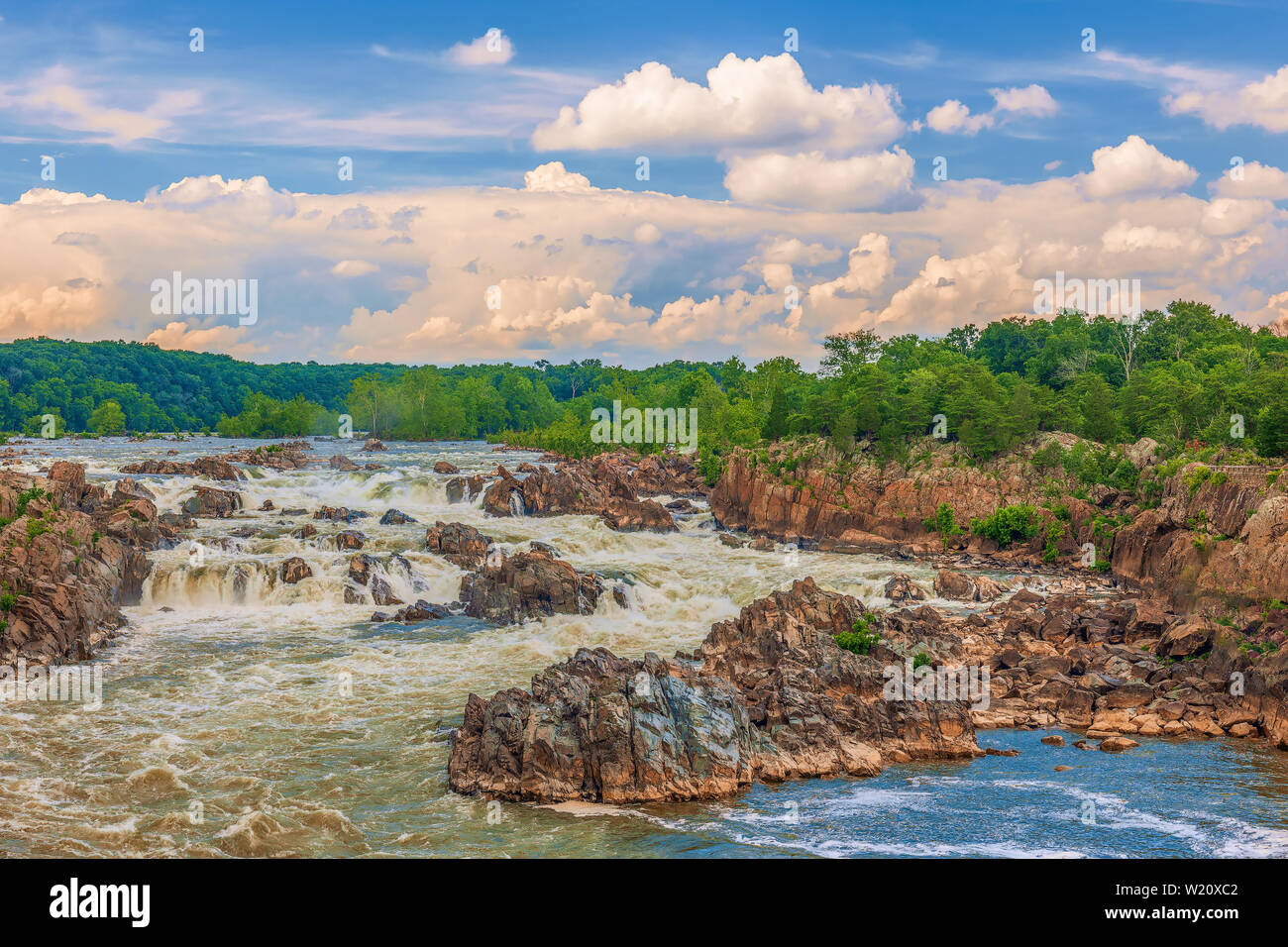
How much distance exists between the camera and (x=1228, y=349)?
82.2m

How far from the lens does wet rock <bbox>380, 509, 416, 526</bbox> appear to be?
5947 centimetres

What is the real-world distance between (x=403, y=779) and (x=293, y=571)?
23.9 metres

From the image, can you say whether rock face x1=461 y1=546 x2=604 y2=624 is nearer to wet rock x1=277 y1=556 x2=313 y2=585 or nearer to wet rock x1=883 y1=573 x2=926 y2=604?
wet rock x1=277 y1=556 x2=313 y2=585

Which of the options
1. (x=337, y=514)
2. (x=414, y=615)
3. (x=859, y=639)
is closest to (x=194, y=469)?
(x=337, y=514)

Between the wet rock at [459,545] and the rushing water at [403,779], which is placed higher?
the wet rock at [459,545]

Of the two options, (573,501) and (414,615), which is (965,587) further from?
(573,501)

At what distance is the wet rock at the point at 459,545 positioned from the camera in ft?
166

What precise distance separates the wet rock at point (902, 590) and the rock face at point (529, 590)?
516 inches

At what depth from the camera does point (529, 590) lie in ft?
143

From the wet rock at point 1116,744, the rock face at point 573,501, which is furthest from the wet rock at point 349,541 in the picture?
the wet rock at point 1116,744

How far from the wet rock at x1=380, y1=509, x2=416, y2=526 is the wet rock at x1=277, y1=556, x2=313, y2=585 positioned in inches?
475

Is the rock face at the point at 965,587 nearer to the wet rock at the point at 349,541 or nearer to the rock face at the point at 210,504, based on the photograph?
the wet rock at the point at 349,541

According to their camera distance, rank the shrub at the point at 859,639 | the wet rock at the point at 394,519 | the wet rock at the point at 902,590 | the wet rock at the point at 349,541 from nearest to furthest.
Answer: the shrub at the point at 859,639, the wet rock at the point at 902,590, the wet rock at the point at 349,541, the wet rock at the point at 394,519
